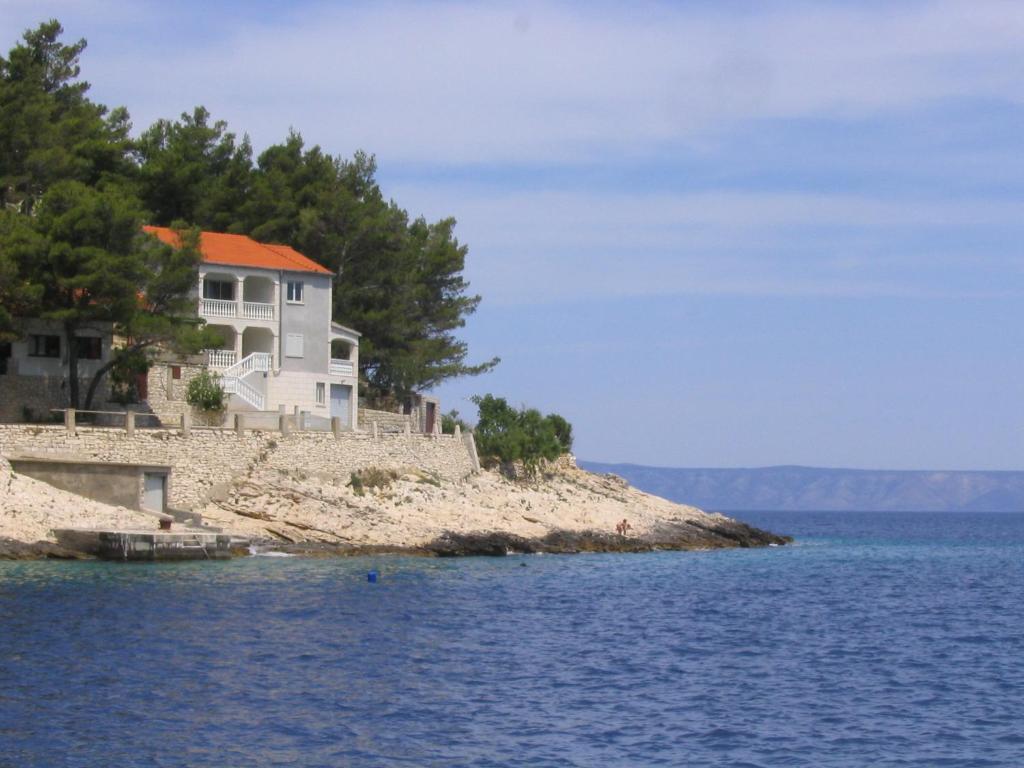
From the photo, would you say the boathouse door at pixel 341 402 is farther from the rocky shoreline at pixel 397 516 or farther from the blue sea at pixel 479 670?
the blue sea at pixel 479 670

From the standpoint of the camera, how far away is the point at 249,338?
226 ft

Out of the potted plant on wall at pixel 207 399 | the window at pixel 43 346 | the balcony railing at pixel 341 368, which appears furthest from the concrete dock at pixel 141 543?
the balcony railing at pixel 341 368

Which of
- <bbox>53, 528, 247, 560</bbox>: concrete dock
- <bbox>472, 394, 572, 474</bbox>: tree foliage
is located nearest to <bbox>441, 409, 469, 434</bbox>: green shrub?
<bbox>472, 394, 572, 474</bbox>: tree foliage

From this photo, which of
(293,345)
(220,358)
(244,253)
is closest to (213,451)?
(220,358)

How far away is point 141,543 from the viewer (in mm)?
49250

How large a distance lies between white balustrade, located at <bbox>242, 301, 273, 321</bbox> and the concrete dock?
18.5m

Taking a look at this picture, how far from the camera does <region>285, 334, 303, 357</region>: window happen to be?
68.2 metres

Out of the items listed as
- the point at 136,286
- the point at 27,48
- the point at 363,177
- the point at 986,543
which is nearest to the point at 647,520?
the point at 363,177

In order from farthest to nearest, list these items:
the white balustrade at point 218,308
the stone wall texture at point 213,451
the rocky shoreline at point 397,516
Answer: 1. the white balustrade at point 218,308
2. the stone wall texture at point 213,451
3. the rocky shoreline at point 397,516

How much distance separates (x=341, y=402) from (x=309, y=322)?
4212 millimetres

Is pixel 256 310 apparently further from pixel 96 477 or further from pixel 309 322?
pixel 96 477

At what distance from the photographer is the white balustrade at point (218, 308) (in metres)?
66.7

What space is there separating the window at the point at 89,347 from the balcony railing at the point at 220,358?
505 centimetres

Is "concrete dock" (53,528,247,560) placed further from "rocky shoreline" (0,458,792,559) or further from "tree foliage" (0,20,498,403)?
"tree foliage" (0,20,498,403)
